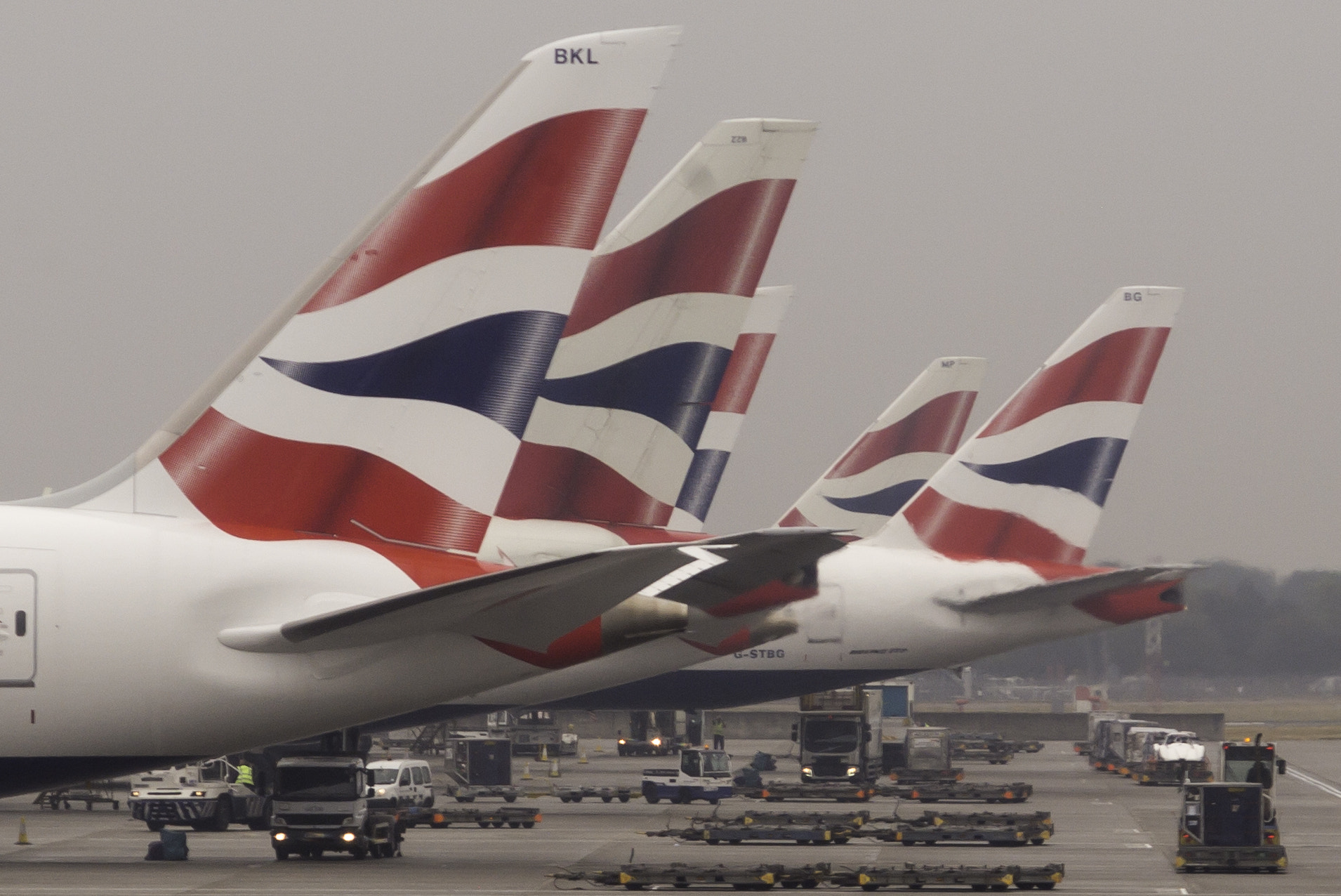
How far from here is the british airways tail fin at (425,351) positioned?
15680 mm

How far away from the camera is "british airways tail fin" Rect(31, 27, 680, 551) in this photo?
1568 centimetres

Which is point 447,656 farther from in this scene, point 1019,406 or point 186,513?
point 1019,406

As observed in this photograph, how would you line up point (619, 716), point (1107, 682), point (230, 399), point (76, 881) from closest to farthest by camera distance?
1. point (230, 399)
2. point (76, 881)
3. point (619, 716)
4. point (1107, 682)

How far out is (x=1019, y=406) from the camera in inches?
1796

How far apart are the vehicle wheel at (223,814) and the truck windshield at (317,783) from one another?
10.1 m

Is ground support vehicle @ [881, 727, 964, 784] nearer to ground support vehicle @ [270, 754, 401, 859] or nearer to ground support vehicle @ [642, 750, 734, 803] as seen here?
ground support vehicle @ [642, 750, 734, 803]

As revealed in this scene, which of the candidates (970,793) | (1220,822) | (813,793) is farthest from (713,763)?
(1220,822)

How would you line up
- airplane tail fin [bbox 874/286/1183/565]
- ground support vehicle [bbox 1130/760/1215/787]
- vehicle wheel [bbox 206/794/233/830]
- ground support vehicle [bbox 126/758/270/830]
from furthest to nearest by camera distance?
ground support vehicle [bbox 1130/760/1215/787]
airplane tail fin [bbox 874/286/1183/565]
vehicle wheel [bbox 206/794/233/830]
ground support vehicle [bbox 126/758/270/830]

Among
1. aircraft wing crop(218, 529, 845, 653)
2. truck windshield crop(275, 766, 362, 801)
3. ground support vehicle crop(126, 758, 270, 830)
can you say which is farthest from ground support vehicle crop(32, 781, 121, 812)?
aircraft wing crop(218, 529, 845, 653)

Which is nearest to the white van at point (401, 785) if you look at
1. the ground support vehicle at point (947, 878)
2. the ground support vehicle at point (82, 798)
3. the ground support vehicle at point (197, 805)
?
the ground support vehicle at point (197, 805)

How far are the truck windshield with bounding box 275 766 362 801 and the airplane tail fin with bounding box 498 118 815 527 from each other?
11.5 metres

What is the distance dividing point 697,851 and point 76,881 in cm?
1266

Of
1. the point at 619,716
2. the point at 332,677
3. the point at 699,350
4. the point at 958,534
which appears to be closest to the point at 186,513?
the point at 332,677

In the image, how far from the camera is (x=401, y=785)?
4678 centimetres
